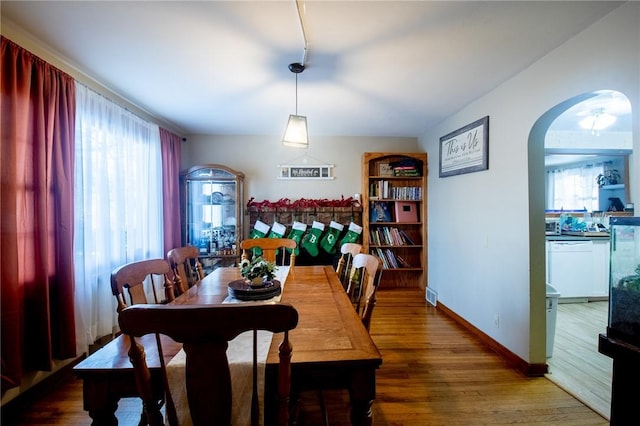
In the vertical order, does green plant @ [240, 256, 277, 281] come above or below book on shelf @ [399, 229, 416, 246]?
above

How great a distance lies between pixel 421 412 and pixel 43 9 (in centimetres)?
318

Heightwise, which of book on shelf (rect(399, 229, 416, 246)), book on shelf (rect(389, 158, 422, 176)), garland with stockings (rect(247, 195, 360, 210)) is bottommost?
book on shelf (rect(399, 229, 416, 246))

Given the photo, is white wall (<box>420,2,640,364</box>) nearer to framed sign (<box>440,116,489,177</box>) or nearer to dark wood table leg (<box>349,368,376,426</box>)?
framed sign (<box>440,116,489,177</box>)

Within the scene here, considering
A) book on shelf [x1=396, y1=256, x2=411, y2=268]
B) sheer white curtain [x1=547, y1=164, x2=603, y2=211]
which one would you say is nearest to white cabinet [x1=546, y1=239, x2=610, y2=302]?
sheer white curtain [x1=547, y1=164, x2=603, y2=211]

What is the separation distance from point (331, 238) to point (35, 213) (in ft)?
9.84

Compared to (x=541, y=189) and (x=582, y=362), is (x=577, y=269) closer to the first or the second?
(x=582, y=362)

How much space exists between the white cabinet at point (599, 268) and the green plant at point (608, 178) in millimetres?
1400

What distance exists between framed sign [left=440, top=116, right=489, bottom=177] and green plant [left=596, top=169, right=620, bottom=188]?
318 centimetres

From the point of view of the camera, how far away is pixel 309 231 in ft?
13.5

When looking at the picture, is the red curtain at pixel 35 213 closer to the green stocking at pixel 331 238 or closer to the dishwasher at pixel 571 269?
the green stocking at pixel 331 238

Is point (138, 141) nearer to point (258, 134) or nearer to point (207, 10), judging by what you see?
point (258, 134)

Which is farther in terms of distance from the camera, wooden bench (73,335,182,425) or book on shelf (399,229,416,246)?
book on shelf (399,229,416,246)

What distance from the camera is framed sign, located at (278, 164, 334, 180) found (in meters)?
4.27

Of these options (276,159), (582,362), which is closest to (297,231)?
(276,159)
